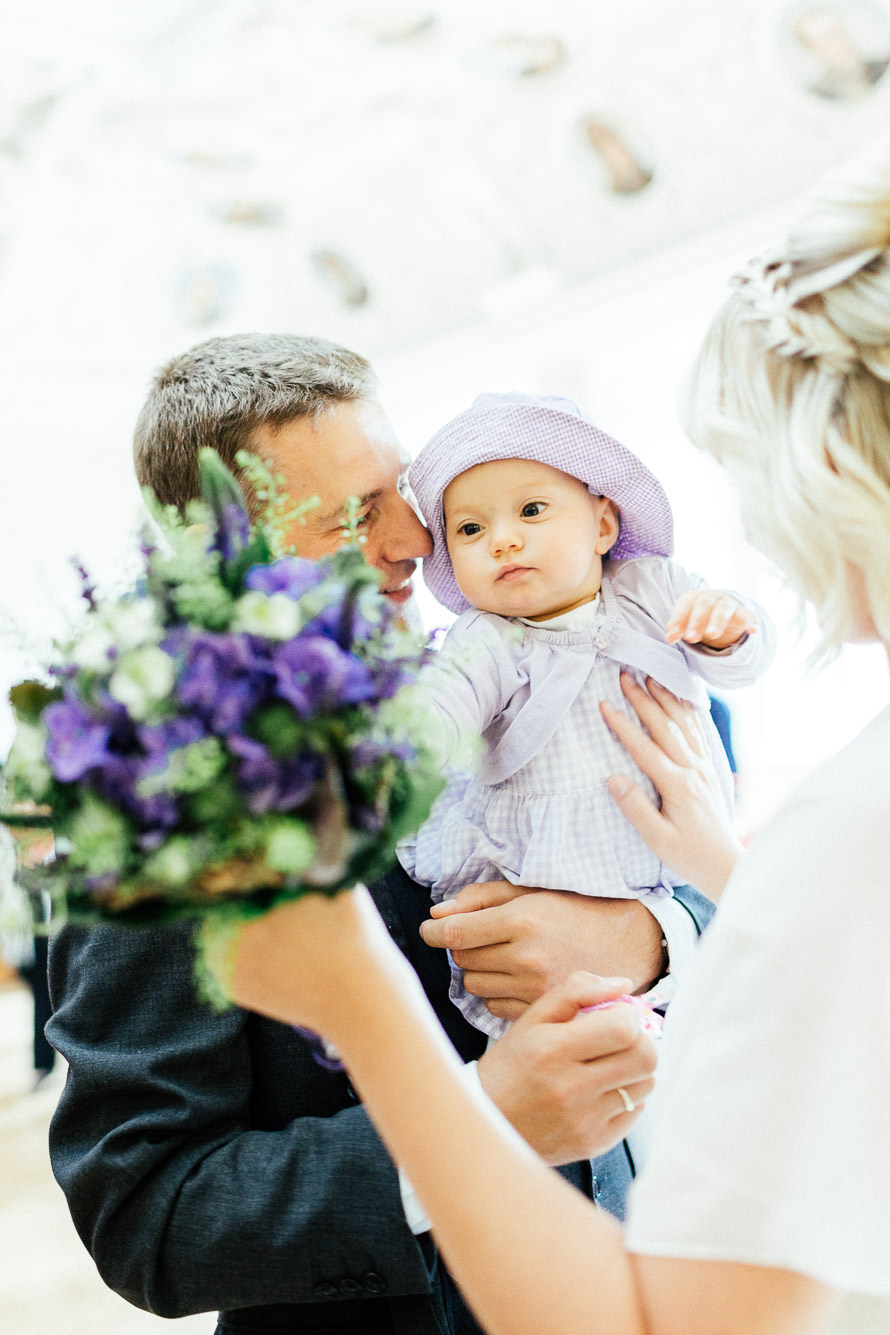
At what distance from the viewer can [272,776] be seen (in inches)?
31.7

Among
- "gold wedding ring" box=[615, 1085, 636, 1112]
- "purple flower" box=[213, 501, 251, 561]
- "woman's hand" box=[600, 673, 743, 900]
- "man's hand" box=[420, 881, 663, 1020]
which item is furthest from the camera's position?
"woman's hand" box=[600, 673, 743, 900]

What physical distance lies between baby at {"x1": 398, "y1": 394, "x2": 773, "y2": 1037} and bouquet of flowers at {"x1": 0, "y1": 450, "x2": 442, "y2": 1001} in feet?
2.59

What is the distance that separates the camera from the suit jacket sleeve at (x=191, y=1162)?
1224 millimetres

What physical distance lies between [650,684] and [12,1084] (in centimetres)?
573

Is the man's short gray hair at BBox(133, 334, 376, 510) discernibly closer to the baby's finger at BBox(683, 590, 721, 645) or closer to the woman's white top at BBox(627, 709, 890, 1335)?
the baby's finger at BBox(683, 590, 721, 645)

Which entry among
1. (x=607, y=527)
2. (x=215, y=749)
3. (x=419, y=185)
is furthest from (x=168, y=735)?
(x=419, y=185)

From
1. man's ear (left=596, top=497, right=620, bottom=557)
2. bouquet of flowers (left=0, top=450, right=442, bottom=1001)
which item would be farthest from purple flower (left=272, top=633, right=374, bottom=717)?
man's ear (left=596, top=497, right=620, bottom=557)

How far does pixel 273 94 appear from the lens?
6328 mm

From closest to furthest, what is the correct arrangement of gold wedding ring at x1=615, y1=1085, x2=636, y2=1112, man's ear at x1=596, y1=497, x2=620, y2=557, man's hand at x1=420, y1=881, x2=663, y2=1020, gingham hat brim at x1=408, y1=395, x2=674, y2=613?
gold wedding ring at x1=615, y1=1085, x2=636, y2=1112, man's hand at x1=420, y1=881, x2=663, y2=1020, gingham hat brim at x1=408, y1=395, x2=674, y2=613, man's ear at x1=596, y1=497, x2=620, y2=557

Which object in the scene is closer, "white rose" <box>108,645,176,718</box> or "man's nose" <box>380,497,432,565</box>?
"white rose" <box>108,645,176,718</box>

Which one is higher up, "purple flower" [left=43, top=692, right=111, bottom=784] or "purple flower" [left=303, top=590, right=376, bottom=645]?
"purple flower" [left=303, top=590, right=376, bottom=645]

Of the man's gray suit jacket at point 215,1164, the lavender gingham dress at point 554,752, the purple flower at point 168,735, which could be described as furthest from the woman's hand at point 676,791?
the purple flower at point 168,735

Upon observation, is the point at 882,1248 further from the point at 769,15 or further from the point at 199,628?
the point at 769,15

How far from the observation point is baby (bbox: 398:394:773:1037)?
174 centimetres
